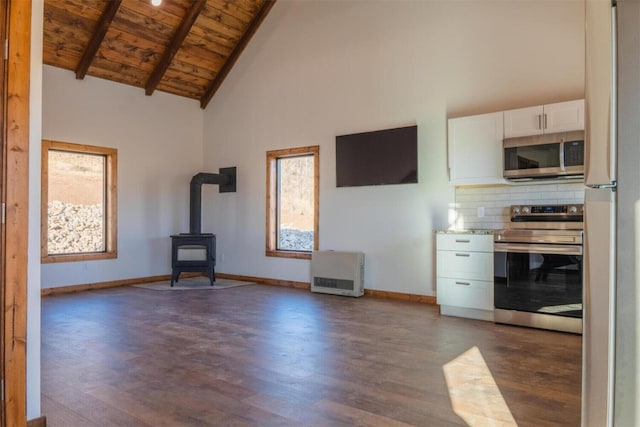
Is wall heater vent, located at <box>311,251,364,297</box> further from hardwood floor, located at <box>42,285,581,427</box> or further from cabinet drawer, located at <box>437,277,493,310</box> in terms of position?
cabinet drawer, located at <box>437,277,493,310</box>

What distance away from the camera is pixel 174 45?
260 inches

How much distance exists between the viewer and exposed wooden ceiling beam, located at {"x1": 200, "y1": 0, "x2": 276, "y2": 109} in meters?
6.99

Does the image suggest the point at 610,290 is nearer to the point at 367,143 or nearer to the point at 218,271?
the point at 367,143

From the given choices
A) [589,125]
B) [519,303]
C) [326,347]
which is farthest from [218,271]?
[589,125]

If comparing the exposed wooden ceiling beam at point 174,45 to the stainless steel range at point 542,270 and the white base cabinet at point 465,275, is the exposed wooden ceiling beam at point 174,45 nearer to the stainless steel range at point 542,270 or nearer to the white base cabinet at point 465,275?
the white base cabinet at point 465,275

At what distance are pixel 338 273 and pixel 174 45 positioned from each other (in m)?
4.10

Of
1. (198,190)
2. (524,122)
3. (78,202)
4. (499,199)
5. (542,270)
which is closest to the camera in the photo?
(542,270)

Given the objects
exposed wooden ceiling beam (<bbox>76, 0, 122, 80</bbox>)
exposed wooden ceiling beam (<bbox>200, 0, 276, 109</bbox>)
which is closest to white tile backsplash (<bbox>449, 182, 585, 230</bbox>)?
exposed wooden ceiling beam (<bbox>200, 0, 276, 109</bbox>)

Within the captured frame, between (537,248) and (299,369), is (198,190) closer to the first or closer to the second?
(299,369)

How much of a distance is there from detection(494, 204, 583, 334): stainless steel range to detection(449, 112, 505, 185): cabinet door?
57cm

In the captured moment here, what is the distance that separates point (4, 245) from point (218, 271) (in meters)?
5.89

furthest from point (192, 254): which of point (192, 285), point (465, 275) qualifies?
point (465, 275)

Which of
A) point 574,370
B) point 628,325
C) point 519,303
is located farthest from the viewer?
point 519,303

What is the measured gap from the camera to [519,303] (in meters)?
4.28
